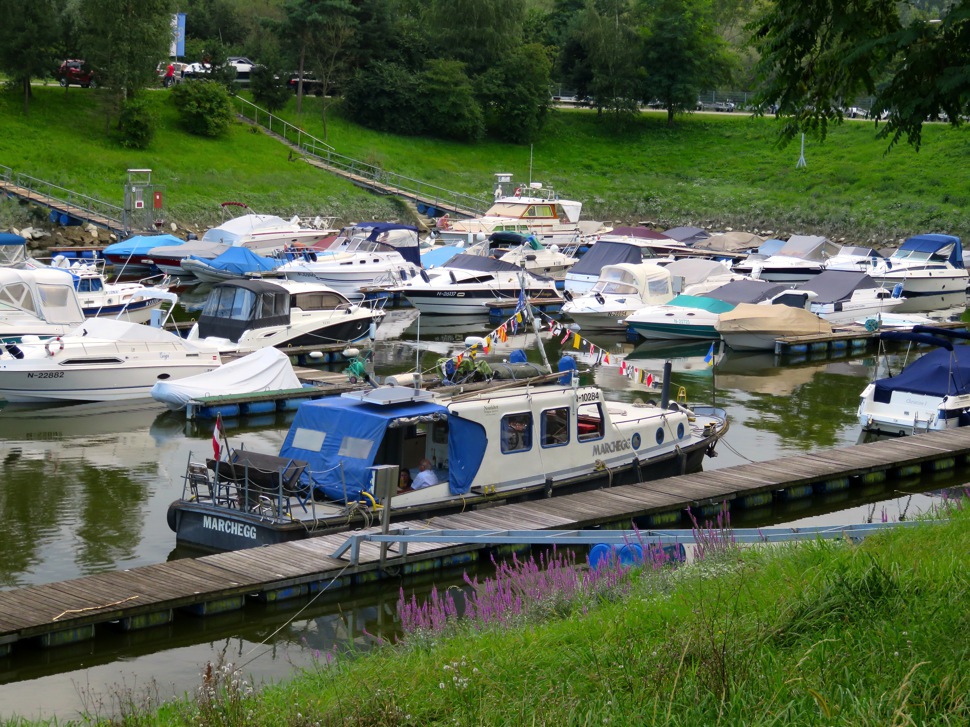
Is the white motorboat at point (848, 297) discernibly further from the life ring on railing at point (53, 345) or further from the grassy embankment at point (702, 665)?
the grassy embankment at point (702, 665)

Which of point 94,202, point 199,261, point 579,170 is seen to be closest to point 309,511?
point 199,261

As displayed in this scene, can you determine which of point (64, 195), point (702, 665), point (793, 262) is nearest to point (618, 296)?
point (793, 262)

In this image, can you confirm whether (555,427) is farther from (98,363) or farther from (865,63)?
(98,363)

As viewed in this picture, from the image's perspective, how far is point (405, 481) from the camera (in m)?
18.0

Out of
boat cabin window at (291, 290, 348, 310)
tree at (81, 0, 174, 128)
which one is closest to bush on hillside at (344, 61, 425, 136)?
tree at (81, 0, 174, 128)

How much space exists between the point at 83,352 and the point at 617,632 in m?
21.0

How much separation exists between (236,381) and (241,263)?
762 inches

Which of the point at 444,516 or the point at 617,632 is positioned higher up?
the point at 617,632

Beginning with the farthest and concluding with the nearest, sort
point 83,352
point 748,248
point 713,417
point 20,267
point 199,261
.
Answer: point 748,248 < point 199,261 < point 20,267 < point 83,352 < point 713,417

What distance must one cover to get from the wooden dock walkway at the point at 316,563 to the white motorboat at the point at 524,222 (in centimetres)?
3739

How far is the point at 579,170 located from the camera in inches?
3287

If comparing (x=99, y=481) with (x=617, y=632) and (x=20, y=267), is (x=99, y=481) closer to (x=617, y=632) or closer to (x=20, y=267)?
(x=617, y=632)

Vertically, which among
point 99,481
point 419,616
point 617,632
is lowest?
point 99,481

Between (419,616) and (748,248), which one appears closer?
(419,616)
